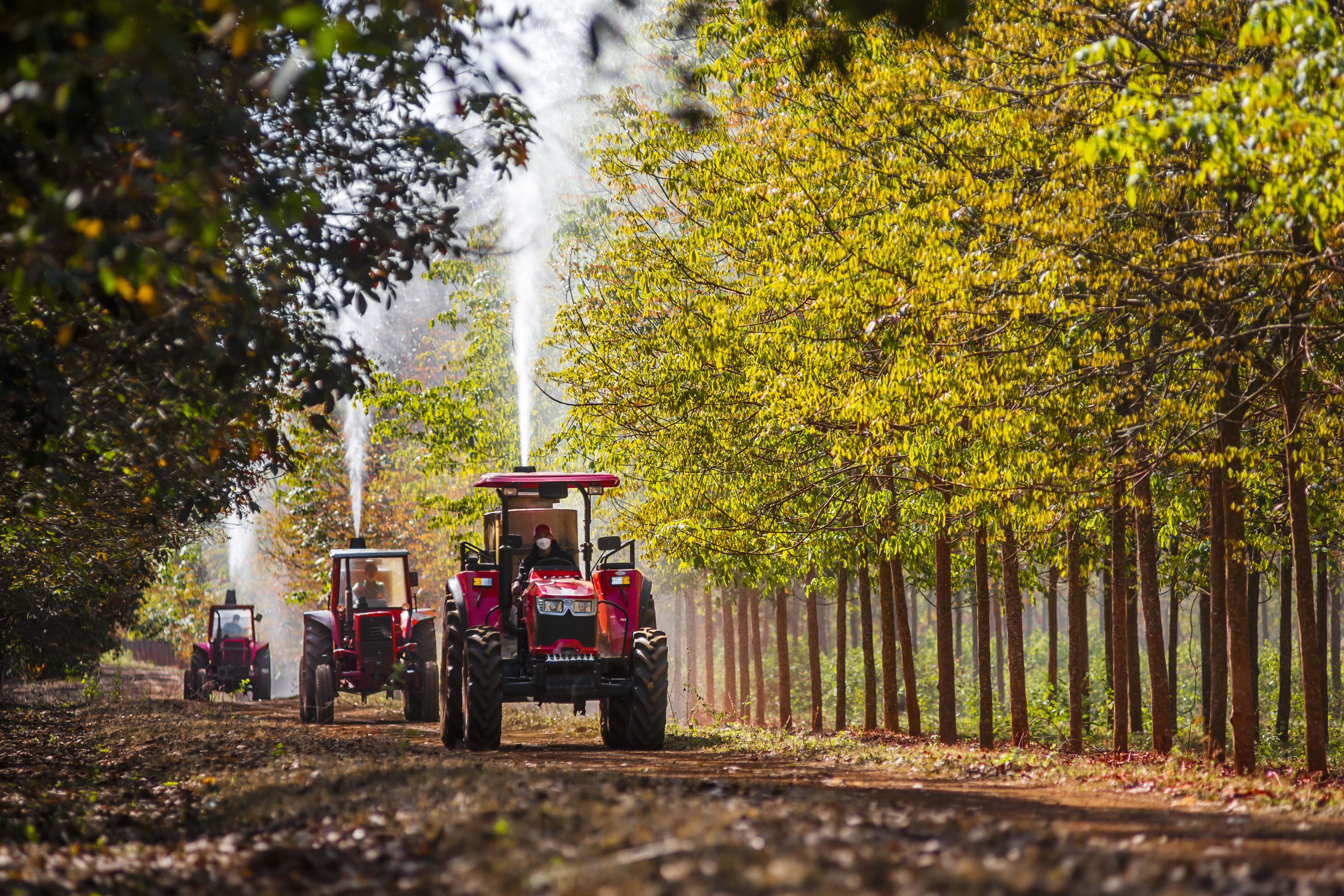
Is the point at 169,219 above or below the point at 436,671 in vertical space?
above

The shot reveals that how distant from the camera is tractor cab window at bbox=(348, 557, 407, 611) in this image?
832 inches

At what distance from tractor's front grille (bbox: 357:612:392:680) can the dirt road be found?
29.0 feet

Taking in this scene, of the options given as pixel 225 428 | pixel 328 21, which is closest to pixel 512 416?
pixel 225 428

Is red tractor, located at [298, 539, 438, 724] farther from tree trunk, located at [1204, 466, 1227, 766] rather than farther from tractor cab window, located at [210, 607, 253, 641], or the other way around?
tree trunk, located at [1204, 466, 1227, 766]

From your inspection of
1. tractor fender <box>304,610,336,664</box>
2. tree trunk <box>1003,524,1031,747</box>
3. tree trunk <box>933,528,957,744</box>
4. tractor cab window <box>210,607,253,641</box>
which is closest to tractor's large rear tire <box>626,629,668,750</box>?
tree trunk <box>933,528,957,744</box>

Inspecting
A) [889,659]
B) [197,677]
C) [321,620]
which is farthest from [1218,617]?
[197,677]

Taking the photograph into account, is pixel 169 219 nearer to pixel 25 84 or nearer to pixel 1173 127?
pixel 25 84

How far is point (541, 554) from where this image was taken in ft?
45.8

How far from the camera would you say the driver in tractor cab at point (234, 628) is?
3100 centimetres

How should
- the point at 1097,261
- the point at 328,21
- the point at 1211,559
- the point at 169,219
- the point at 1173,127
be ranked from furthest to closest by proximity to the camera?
the point at 1211,559 < the point at 1097,261 < the point at 1173,127 < the point at 328,21 < the point at 169,219

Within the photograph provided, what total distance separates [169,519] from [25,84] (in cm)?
1502

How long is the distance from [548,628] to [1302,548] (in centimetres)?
759

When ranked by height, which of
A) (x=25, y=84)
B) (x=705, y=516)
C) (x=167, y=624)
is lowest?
(x=167, y=624)

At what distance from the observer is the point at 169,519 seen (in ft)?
59.4
